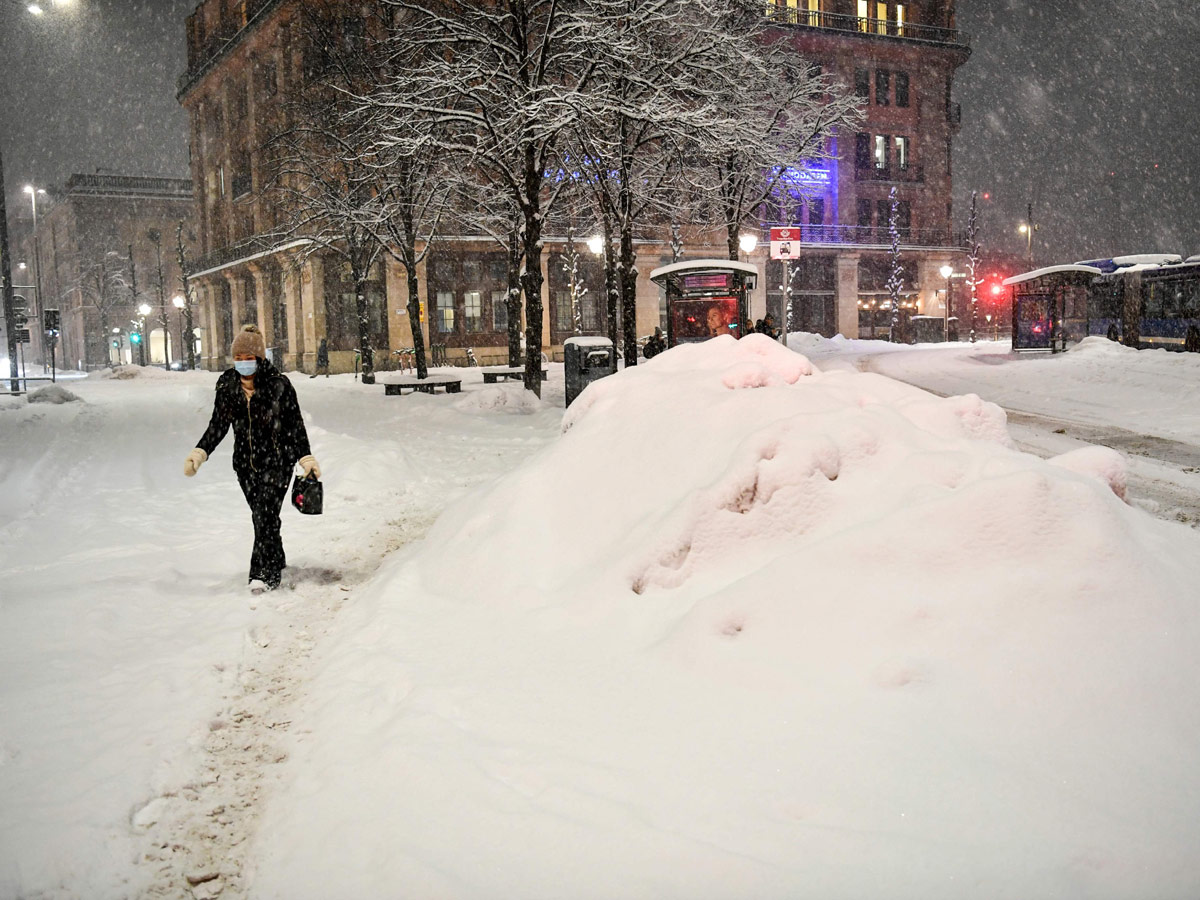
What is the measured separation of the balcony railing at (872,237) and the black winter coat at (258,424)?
47.5m

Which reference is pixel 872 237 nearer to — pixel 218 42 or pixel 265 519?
Answer: pixel 218 42

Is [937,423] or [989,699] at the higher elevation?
[937,423]

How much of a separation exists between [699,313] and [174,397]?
50.4 ft

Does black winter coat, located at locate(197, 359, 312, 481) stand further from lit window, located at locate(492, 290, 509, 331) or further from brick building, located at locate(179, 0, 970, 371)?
lit window, located at locate(492, 290, 509, 331)

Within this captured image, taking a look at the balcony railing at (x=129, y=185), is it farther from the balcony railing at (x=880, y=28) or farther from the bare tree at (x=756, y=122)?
the bare tree at (x=756, y=122)

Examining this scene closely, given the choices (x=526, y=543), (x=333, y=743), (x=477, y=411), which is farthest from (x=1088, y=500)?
(x=477, y=411)

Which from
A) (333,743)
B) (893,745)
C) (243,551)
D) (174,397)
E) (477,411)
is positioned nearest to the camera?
(893,745)

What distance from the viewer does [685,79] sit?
57.6ft

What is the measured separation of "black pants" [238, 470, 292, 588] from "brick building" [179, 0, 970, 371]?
114ft

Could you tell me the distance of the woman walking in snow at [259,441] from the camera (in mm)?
6008

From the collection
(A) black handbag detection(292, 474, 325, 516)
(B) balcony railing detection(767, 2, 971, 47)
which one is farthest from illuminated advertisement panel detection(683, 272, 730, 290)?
(B) balcony railing detection(767, 2, 971, 47)

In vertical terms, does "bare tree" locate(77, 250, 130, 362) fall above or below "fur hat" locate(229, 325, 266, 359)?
above

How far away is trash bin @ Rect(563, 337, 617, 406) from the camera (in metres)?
16.0

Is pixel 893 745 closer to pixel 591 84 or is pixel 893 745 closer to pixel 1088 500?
pixel 1088 500
